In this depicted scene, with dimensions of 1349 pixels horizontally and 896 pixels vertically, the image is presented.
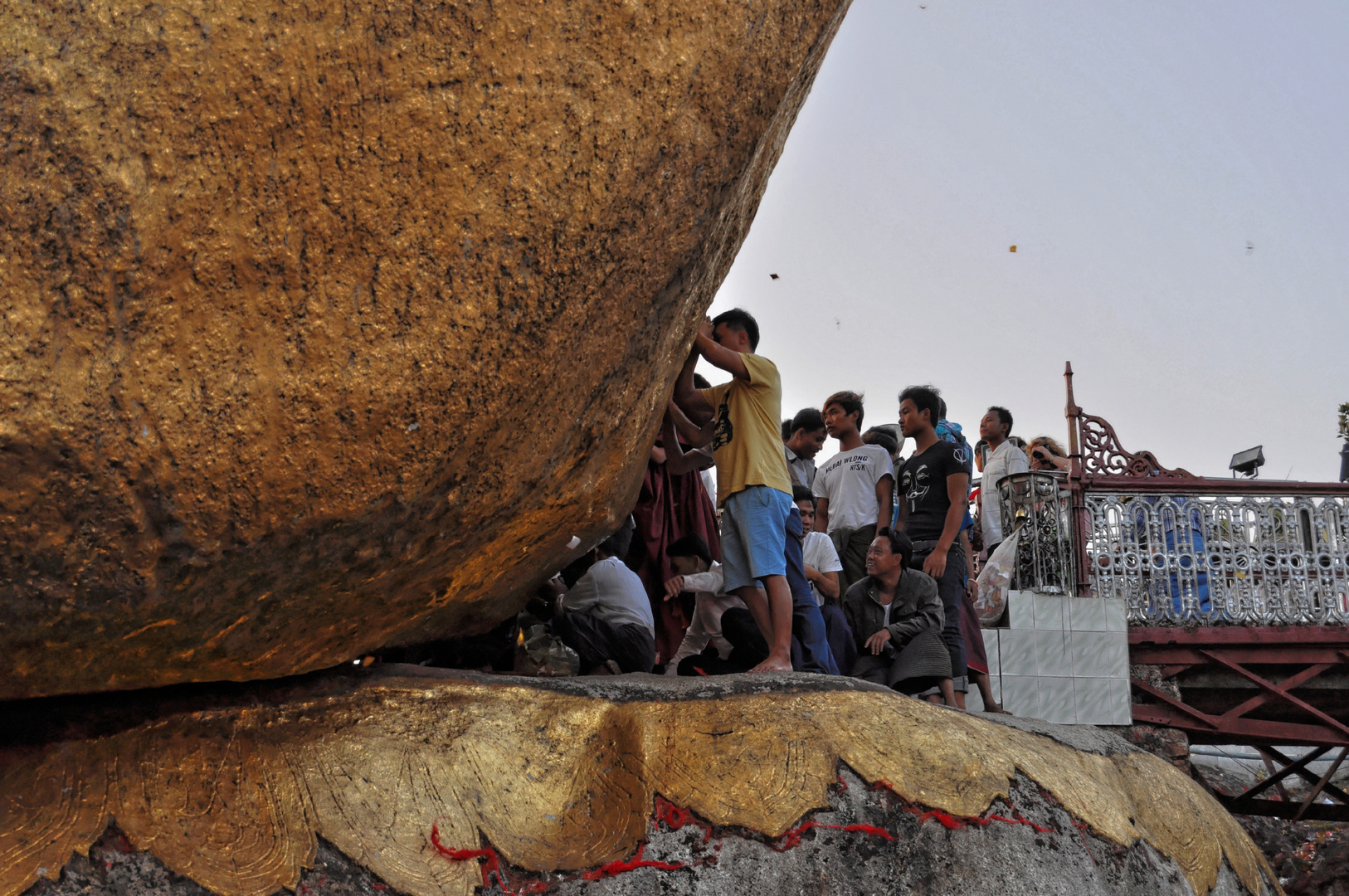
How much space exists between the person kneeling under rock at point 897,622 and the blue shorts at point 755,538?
0.93 m

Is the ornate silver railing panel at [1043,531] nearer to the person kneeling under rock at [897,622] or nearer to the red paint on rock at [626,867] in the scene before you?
the person kneeling under rock at [897,622]

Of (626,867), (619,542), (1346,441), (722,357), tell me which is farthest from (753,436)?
(1346,441)

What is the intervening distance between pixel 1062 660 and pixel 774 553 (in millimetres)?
4537

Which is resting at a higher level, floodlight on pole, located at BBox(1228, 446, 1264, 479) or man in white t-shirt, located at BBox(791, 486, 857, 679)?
floodlight on pole, located at BBox(1228, 446, 1264, 479)

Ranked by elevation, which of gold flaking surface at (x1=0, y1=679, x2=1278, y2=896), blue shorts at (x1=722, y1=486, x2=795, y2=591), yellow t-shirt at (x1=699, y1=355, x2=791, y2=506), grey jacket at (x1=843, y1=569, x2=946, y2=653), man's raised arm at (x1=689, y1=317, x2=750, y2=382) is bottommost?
gold flaking surface at (x1=0, y1=679, x2=1278, y2=896)

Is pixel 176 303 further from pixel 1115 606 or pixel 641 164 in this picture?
pixel 1115 606

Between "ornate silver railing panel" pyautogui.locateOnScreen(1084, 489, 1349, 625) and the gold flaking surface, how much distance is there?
5.19m

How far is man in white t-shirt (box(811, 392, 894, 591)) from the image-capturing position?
4.96 metres

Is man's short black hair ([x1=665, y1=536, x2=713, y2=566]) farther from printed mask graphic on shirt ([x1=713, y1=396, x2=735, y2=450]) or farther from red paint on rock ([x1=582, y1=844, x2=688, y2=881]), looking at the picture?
red paint on rock ([x1=582, y1=844, x2=688, y2=881])

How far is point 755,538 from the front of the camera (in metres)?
3.29

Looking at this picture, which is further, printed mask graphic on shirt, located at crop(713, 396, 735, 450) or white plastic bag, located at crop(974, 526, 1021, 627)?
white plastic bag, located at crop(974, 526, 1021, 627)

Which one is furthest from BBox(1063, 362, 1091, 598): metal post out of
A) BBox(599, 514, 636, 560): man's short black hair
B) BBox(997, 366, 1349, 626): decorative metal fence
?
BBox(599, 514, 636, 560): man's short black hair

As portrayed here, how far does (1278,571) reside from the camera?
7785 millimetres

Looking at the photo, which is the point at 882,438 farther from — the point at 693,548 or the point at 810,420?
the point at 693,548
